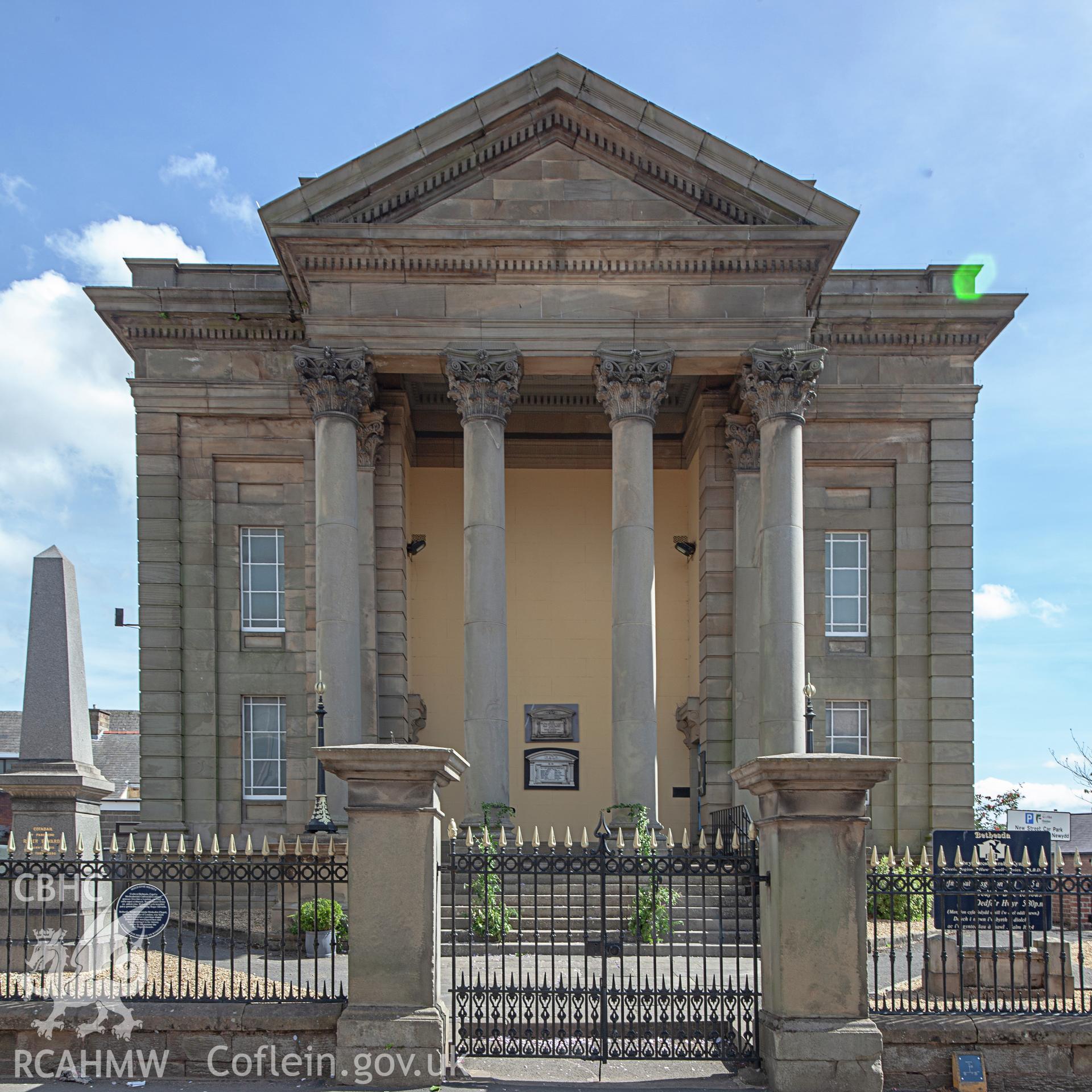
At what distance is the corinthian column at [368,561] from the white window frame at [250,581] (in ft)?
6.44

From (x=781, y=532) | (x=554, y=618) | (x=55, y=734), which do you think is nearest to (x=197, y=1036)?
(x=55, y=734)

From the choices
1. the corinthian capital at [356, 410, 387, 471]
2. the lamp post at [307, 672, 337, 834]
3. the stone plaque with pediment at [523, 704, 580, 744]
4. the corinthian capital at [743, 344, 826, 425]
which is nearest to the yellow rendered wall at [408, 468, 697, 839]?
the stone plaque with pediment at [523, 704, 580, 744]

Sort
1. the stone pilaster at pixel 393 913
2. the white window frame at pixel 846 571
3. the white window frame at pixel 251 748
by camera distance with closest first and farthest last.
Answer: the stone pilaster at pixel 393 913 → the white window frame at pixel 251 748 → the white window frame at pixel 846 571

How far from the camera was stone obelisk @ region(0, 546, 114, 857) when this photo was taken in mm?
14180

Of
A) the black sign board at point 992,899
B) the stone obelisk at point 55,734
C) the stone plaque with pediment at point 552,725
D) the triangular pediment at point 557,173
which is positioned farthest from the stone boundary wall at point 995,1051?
the stone plaque with pediment at point 552,725

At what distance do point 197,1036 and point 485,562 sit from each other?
1182 centimetres

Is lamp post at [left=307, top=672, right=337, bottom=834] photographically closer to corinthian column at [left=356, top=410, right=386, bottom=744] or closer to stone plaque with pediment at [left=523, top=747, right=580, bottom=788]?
corinthian column at [left=356, top=410, right=386, bottom=744]

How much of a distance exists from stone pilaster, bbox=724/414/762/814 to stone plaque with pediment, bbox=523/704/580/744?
4369mm

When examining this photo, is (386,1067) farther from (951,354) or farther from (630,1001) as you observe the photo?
(951,354)

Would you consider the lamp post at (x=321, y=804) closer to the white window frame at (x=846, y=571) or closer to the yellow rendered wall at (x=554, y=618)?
the yellow rendered wall at (x=554, y=618)

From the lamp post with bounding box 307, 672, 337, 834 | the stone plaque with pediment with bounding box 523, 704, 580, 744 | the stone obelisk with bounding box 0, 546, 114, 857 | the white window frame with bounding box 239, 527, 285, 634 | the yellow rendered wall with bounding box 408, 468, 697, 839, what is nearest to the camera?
the stone obelisk with bounding box 0, 546, 114, 857

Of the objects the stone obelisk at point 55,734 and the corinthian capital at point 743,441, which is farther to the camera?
the corinthian capital at point 743,441

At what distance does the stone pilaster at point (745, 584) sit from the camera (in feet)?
78.4

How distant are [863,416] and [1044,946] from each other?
1464 centimetres
